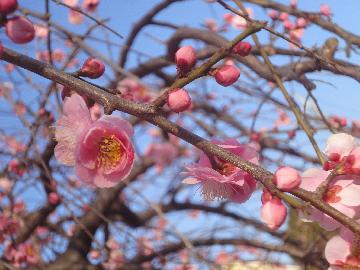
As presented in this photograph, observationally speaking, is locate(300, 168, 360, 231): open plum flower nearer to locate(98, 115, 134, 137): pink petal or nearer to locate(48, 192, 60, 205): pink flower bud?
locate(98, 115, 134, 137): pink petal

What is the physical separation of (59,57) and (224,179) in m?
3.88

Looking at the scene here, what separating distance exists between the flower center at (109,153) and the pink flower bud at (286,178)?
35 cm

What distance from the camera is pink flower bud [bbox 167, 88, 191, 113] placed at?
0.75 meters

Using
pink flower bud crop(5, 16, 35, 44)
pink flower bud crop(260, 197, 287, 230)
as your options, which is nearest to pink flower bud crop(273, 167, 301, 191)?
pink flower bud crop(260, 197, 287, 230)

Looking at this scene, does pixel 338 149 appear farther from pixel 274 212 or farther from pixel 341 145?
pixel 274 212

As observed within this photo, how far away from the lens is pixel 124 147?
2.95 feet

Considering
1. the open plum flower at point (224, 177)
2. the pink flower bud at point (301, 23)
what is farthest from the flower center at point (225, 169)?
the pink flower bud at point (301, 23)

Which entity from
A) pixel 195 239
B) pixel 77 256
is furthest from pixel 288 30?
pixel 77 256

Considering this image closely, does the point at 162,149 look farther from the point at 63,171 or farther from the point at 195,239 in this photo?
the point at 63,171

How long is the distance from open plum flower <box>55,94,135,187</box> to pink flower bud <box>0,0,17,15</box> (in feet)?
0.54

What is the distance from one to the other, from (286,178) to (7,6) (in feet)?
1.61

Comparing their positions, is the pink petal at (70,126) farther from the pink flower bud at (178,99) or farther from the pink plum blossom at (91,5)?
the pink plum blossom at (91,5)

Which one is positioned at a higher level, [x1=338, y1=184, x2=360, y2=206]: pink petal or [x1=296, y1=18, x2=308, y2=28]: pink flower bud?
[x1=296, y1=18, x2=308, y2=28]: pink flower bud

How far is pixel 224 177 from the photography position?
85 centimetres
